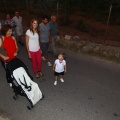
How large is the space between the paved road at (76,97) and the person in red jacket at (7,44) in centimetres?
126

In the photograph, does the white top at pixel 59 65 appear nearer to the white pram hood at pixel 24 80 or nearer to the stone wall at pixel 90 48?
the white pram hood at pixel 24 80

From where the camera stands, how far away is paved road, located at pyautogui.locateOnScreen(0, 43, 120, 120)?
5047 millimetres

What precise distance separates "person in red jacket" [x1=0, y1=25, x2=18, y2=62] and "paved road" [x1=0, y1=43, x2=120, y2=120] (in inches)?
49.6

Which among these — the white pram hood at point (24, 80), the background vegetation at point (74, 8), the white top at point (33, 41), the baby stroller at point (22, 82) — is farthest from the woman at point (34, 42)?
the background vegetation at point (74, 8)

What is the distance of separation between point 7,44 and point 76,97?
8.30 ft

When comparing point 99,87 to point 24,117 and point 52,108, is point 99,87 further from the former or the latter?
point 24,117

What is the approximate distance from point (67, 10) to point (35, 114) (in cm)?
1060

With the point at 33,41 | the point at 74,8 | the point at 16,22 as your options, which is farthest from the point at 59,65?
the point at 74,8

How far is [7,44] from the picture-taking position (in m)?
5.20

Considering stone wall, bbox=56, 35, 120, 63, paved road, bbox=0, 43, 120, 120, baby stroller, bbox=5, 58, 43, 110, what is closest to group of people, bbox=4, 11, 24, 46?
stone wall, bbox=56, 35, 120, 63

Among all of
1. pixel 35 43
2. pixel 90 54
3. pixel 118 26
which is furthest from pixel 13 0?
pixel 35 43

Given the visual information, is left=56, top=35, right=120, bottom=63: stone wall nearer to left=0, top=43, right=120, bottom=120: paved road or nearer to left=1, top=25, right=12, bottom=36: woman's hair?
left=0, top=43, right=120, bottom=120: paved road

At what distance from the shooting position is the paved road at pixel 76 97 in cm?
505

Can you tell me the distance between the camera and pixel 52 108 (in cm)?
525
